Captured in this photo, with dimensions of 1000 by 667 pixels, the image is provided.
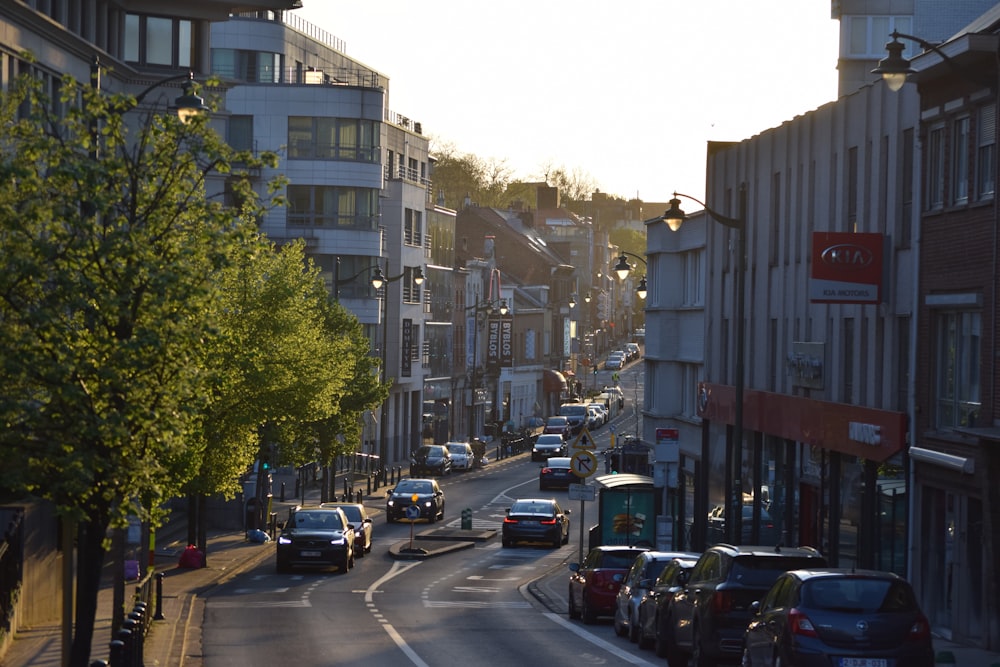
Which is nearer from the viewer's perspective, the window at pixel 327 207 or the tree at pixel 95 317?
the tree at pixel 95 317

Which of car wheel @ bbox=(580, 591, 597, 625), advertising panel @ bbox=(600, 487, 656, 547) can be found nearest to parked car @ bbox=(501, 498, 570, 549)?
advertising panel @ bbox=(600, 487, 656, 547)

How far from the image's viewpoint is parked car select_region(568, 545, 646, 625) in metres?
31.9

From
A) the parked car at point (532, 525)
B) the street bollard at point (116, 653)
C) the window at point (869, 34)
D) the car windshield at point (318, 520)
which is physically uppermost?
the window at point (869, 34)

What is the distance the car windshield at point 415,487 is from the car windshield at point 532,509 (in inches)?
257

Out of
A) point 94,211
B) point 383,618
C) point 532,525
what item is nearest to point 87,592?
point 94,211

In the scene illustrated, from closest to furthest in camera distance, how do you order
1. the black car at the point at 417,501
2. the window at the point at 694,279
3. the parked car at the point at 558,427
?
1. the window at the point at 694,279
2. the black car at the point at 417,501
3. the parked car at the point at 558,427

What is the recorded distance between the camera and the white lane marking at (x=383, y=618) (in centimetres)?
2578

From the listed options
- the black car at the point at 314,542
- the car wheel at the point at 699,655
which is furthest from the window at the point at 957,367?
the black car at the point at 314,542

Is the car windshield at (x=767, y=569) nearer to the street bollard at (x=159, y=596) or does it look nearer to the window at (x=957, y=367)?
the window at (x=957, y=367)

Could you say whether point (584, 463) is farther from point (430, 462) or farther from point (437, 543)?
point (430, 462)

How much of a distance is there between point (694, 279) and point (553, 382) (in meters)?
84.2

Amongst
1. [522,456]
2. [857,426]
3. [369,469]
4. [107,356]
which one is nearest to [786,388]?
[857,426]

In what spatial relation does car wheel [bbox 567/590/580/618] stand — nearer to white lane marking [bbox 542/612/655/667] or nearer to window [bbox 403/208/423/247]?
white lane marking [bbox 542/612/655/667]

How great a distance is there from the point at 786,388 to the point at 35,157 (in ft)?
82.8
